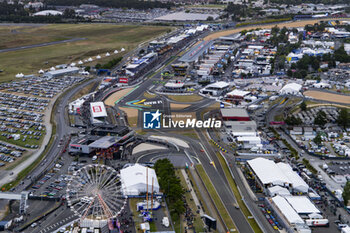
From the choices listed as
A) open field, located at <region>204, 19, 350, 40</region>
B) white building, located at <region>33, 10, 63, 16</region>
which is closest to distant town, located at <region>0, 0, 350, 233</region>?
open field, located at <region>204, 19, 350, 40</region>

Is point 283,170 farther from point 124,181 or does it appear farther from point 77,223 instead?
point 77,223

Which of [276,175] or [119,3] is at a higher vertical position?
[119,3]

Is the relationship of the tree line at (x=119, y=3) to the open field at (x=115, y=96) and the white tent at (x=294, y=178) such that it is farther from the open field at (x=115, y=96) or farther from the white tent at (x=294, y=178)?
the white tent at (x=294, y=178)

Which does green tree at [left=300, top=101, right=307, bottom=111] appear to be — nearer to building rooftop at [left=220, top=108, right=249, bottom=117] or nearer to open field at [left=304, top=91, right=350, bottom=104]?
open field at [left=304, top=91, right=350, bottom=104]

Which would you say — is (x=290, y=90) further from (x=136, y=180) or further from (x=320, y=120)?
(x=136, y=180)

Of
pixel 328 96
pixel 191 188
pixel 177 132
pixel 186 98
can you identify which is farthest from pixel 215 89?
pixel 191 188
